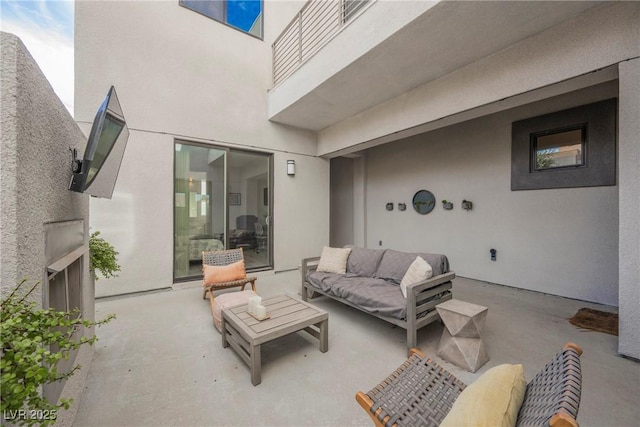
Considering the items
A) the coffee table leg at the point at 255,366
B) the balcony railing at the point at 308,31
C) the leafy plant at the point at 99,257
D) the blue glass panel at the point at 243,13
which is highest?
the blue glass panel at the point at 243,13

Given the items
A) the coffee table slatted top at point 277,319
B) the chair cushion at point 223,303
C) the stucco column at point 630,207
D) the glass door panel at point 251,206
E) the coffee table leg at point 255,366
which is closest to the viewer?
the coffee table leg at point 255,366

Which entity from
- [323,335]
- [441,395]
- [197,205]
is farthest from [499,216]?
[197,205]

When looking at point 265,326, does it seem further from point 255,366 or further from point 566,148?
point 566,148

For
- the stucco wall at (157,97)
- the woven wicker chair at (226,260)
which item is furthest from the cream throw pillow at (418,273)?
the stucco wall at (157,97)

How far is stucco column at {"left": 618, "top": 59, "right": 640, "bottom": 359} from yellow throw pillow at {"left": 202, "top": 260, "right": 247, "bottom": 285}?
4.20 metres

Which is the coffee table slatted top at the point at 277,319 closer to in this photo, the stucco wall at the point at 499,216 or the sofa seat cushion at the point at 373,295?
the sofa seat cushion at the point at 373,295

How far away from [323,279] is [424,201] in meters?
3.42

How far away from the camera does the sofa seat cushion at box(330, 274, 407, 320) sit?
2.53 meters

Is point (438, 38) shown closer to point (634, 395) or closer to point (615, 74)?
point (615, 74)

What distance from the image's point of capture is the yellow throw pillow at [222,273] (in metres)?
3.56

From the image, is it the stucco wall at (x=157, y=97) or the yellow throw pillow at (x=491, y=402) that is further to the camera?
the stucco wall at (x=157, y=97)

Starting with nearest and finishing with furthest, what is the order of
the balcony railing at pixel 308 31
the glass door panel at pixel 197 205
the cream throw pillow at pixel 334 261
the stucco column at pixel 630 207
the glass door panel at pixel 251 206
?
the stucco column at pixel 630 207 < the cream throw pillow at pixel 334 261 < the balcony railing at pixel 308 31 < the glass door panel at pixel 197 205 < the glass door panel at pixel 251 206

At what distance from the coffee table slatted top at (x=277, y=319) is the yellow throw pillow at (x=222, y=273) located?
3.74 feet

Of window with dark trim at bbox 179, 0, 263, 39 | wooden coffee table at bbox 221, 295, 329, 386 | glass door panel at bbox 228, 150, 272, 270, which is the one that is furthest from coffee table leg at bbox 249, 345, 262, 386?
window with dark trim at bbox 179, 0, 263, 39
